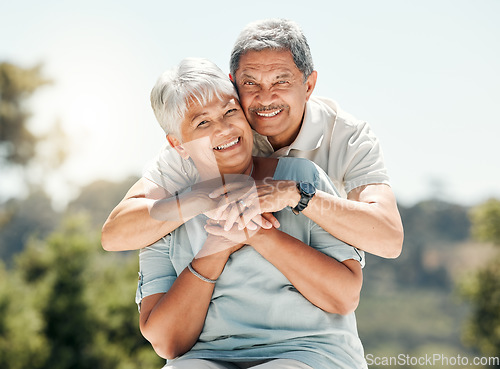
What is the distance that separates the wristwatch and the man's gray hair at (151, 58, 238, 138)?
43 cm

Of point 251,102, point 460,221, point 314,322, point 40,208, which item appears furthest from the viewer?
point 460,221

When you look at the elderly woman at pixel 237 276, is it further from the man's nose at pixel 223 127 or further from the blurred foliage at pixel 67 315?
the blurred foliage at pixel 67 315

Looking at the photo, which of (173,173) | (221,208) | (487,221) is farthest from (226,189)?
(487,221)

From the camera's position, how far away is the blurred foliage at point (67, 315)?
33.2 feet

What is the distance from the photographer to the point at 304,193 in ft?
5.50

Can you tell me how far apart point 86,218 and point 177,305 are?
1080 cm

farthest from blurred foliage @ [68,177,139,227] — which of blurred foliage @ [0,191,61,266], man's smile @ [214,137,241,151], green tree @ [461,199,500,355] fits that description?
man's smile @ [214,137,241,151]

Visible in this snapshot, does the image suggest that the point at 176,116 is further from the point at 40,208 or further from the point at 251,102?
the point at 40,208

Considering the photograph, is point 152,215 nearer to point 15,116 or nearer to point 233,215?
point 233,215

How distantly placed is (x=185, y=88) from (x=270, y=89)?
16.2 inches

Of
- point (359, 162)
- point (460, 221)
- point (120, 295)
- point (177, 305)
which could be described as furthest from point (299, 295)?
point (460, 221)

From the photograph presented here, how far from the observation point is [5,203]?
1694 centimetres

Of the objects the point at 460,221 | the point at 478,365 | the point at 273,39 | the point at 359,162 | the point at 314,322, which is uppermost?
the point at 273,39

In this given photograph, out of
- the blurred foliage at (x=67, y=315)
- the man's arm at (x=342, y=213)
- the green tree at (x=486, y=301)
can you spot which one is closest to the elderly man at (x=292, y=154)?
the man's arm at (x=342, y=213)
